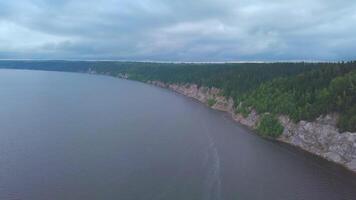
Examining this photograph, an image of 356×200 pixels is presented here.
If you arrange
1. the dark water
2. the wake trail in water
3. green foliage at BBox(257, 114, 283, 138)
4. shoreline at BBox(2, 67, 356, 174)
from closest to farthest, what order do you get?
1. the wake trail in water
2. the dark water
3. shoreline at BBox(2, 67, 356, 174)
4. green foliage at BBox(257, 114, 283, 138)

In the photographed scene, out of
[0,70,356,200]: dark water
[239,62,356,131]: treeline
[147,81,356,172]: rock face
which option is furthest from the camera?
[239,62,356,131]: treeline

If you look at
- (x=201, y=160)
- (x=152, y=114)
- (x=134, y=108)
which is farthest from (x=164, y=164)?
(x=134, y=108)

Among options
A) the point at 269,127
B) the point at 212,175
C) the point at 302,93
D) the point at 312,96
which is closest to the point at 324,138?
the point at 312,96

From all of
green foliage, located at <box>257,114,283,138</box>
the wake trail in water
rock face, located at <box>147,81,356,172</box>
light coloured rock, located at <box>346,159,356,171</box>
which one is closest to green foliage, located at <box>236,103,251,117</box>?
green foliage, located at <box>257,114,283,138</box>

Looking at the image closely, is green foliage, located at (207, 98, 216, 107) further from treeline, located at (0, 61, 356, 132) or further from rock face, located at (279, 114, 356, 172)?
rock face, located at (279, 114, 356, 172)

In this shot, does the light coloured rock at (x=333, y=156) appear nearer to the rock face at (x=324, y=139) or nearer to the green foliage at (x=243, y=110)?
the rock face at (x=324, y=139)
